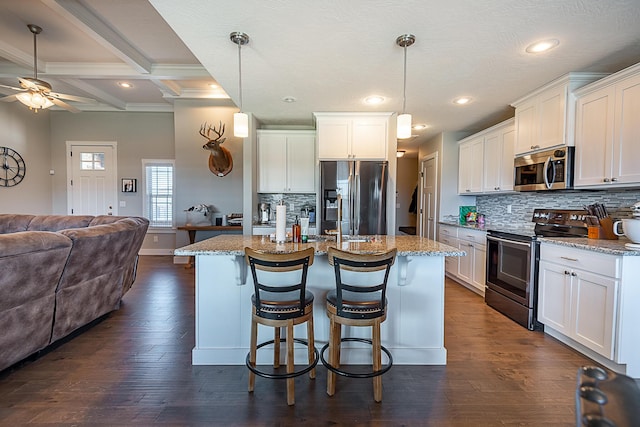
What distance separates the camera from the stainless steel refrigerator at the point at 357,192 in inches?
158

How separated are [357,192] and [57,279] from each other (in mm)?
3202

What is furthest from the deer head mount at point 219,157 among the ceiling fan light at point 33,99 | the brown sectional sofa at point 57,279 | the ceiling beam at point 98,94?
the brown sectional sofa at point 57,279

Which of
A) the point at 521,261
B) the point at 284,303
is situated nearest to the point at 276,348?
the point at 284,303

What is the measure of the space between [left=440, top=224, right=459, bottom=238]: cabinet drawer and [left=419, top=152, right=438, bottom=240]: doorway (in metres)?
0.37

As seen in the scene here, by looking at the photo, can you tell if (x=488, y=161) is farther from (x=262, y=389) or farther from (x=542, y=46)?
(x=262, y=389)

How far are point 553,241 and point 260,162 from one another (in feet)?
→ 12.5

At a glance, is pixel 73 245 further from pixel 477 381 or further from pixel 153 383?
pixel 477 381

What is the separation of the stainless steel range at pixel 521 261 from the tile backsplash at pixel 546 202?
0.71 feet

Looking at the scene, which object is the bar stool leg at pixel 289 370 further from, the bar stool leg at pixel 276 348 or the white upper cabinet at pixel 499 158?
the white upper cabinet at pixel 499 158

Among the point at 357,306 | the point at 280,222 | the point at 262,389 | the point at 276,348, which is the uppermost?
the point at 280,222

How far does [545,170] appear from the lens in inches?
118

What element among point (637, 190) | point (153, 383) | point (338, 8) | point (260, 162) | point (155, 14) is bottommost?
point (153, 383)

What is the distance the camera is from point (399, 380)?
6.63 feet

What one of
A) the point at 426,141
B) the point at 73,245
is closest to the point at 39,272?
the point at 73,245
